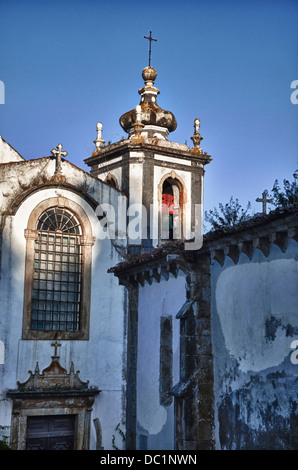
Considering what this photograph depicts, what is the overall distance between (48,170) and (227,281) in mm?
7725

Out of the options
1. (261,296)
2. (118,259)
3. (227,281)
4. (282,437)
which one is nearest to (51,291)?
(118,259)

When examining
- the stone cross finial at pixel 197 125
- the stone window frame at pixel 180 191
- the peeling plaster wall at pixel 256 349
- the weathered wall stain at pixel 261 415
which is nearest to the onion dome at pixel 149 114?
the stone cross finial at pixel 197 125

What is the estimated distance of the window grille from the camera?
1717cm

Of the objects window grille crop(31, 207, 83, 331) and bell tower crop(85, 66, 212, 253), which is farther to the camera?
bell tower crop(85, 66, 212, 253)

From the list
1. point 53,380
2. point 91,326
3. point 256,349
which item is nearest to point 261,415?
point 256,349

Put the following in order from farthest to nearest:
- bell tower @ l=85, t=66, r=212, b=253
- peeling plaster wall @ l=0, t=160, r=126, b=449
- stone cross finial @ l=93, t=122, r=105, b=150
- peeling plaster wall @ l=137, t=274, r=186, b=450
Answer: stone cross finial @ l=93, t=122, r=105, b=150, bell tower @ l=85, t=66, r=212, b=253, peeling plaster wall @ l=0, t=160, r=126, b=449, peeling plaster wall @ l=137, t=274, r=186, b=450

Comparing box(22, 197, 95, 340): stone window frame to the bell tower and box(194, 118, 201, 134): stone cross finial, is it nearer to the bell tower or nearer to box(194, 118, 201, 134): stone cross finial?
the bell tower

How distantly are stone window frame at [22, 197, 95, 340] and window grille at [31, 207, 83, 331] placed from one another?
0.51 ft

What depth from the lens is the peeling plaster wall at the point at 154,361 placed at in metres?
14.2

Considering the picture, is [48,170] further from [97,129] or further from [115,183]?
[97,129]

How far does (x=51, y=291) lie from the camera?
683 inches

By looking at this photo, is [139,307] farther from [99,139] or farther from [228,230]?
[99,139]

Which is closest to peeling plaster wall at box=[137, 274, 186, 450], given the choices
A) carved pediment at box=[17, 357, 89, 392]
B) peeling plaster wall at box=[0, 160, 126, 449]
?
peeling plaster wall at box=[0, 160, 126, 449]

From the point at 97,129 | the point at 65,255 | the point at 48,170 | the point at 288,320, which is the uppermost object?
the point at 97,129
